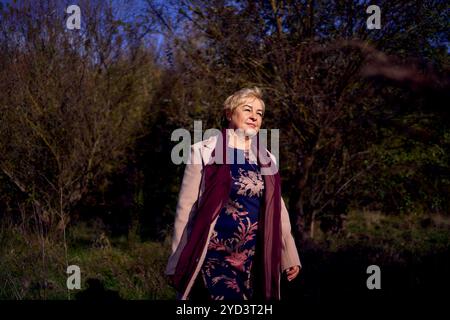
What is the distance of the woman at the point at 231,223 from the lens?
8.96 feet

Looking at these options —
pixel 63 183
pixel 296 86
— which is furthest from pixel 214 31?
pixel 63 183

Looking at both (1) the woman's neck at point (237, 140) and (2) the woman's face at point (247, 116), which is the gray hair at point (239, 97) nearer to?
(2) the woman's face at point (247, 116)

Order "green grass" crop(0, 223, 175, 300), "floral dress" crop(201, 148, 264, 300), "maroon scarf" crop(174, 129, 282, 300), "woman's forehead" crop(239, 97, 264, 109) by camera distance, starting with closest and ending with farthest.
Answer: "maroon scarf" crop(174, 129, 282, 300) < "floral dress" crop(201, 148, 264, 300) < "woman's forehead" crop(239, 97, 264, 109) < "green grass" crop(0, 223, 175, 300)

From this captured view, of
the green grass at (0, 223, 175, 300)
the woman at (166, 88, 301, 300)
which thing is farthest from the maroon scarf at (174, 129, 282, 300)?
the green grass at (0, 223, 175, 300)

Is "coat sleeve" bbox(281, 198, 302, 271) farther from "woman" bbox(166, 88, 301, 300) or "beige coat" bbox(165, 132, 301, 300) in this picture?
"beige coat" bbox(165, 132, 301, 300)

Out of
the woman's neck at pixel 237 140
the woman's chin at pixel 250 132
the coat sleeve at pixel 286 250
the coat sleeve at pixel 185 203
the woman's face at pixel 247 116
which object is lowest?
the coat sleeve at pixel 286 250

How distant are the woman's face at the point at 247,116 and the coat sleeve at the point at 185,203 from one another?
379 millimetres

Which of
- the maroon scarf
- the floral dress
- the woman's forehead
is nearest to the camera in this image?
the maroon scarf

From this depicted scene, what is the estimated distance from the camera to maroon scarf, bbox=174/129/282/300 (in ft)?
8.87

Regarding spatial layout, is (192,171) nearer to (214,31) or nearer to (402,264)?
(402,264)

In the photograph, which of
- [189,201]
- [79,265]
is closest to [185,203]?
[189,201]

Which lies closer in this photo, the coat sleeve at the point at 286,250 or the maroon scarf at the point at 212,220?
the maroon scarf at the point at 212,220

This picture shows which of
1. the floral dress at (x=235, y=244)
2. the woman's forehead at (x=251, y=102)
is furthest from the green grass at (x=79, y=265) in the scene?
the woman's forehead at (x=251, y=102)

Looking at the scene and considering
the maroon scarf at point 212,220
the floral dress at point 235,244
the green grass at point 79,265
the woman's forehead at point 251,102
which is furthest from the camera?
the green grass at point 79,265
